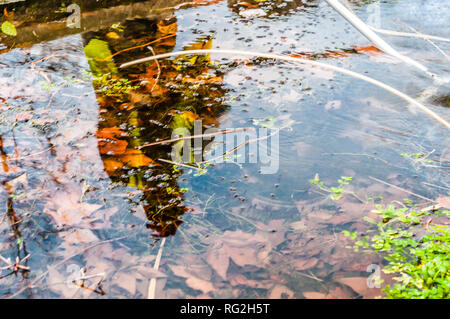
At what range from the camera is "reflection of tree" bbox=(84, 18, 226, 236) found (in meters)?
1.79

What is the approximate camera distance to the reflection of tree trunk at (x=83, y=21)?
316 cm

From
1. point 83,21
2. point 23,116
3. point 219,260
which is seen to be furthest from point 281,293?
point 83,21

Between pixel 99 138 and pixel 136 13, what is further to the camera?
pixel 136 13

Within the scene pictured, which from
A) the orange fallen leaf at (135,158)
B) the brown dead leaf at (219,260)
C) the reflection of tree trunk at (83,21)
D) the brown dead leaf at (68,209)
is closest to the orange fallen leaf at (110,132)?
the orange fallen leaf at (135,158)

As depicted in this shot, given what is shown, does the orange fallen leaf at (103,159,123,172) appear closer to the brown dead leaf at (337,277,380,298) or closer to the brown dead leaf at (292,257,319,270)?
the brown dead leaf at (292,257,319,270)

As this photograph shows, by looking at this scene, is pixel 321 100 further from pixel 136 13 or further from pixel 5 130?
pixel 136 13

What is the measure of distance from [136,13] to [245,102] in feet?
6.45

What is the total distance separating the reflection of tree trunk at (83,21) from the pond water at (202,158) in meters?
0.03

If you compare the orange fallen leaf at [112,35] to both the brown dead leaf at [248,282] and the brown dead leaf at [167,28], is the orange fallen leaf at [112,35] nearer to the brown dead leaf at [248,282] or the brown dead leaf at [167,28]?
the brown dead leaf at [167,28]

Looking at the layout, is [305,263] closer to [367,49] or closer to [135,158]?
[135,158]

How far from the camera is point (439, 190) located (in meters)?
1.70
